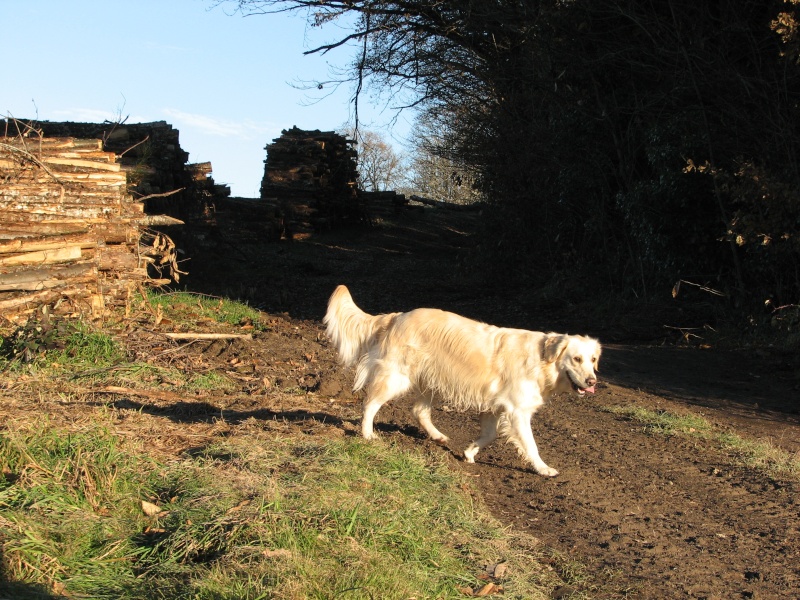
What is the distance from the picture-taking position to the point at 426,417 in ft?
25.2

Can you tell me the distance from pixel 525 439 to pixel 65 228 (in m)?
7.20

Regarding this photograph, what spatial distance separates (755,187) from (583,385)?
7061 millimetres

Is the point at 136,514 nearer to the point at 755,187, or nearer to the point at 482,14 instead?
the point at 755,187

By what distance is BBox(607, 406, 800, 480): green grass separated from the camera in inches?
281

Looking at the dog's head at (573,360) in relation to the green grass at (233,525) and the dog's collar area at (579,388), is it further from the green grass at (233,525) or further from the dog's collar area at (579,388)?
the green grass at (233,525)

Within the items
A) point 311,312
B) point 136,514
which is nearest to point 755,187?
point 311,312

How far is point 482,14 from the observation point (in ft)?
59.2

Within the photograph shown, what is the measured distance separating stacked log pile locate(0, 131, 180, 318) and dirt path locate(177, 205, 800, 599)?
230cm

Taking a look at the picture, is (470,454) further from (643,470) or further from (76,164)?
(76,164)

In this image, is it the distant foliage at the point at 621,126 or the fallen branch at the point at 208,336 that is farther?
the distant foliage at the point at 621,126

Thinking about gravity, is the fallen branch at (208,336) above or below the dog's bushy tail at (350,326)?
below

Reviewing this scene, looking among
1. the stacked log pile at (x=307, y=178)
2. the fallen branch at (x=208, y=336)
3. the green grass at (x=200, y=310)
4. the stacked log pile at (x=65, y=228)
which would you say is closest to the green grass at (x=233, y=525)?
the stacked log pile at (x=65, y=228)

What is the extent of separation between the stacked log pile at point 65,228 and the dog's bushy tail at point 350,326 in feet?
15.8

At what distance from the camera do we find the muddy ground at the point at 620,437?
203 inches
